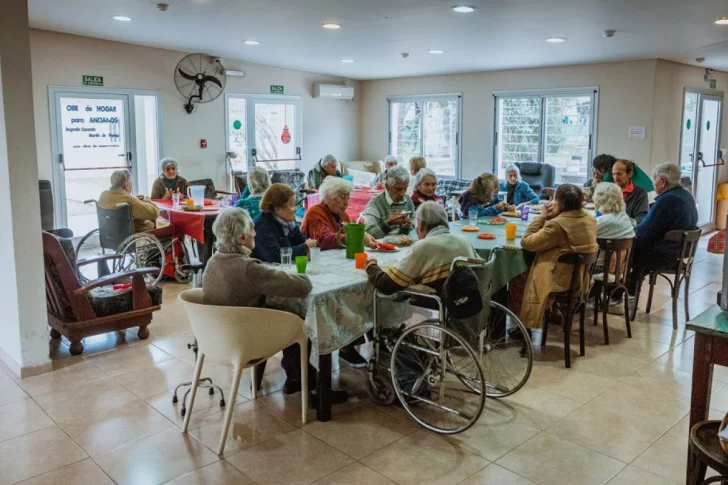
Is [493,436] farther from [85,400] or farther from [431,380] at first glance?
[85,400]

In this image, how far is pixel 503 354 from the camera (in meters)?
4.07

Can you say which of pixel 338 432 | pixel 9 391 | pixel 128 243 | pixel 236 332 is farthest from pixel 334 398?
pixel 128 243

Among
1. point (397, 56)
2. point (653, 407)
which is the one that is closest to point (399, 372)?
point (653, 407)

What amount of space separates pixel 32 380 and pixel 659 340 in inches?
160

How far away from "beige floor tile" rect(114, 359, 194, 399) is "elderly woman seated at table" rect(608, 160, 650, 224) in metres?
3.86

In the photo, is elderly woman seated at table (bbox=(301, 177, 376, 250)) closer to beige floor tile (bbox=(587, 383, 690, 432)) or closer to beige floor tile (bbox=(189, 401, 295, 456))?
beige floor tile (bbox=(189, 401, 295, 456))

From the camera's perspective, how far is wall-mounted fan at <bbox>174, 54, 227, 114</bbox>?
7625 mm

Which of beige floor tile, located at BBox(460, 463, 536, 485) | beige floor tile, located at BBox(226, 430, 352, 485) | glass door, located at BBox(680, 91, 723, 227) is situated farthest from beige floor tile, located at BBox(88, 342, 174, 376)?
glass door, located at BBox(680, 91, 723, 227)

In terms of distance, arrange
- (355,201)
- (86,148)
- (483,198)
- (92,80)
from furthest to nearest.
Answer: (355,201)
(86,148)
(92,80)
(483,198)

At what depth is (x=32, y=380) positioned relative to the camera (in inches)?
147

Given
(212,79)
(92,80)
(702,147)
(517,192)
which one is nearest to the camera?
(517,192)

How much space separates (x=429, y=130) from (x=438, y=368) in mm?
7363

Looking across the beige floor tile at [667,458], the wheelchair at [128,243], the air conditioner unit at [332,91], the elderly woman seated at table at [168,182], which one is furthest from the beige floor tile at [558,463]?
the air conditioner unit at [332,91]

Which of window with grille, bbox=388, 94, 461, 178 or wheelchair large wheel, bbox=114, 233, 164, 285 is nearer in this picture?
wheelchair large wheel, bbox=114, 233, 164, 285
